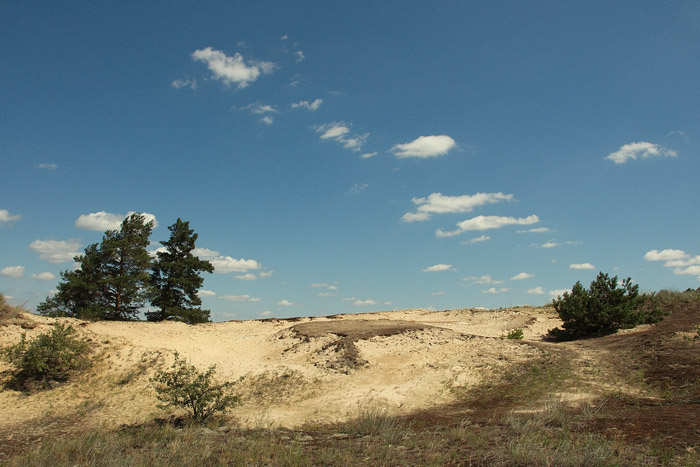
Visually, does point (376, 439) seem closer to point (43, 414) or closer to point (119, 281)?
point (43, 414)

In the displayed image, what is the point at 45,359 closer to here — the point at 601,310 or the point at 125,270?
the point at 125,270

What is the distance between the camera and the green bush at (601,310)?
21.3 metres

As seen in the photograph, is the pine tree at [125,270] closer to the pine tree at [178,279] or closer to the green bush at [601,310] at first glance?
the pine tree at [178,279]

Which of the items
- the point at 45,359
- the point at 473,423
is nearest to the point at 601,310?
the point at 473,423

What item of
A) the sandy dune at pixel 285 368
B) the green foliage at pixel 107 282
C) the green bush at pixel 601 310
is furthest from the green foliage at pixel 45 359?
the green bush at pixel 601 310

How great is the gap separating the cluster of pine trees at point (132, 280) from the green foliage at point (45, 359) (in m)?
8.30

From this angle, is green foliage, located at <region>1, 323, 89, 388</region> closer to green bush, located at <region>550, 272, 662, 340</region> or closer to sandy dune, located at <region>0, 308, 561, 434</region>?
sandy dune, located at <region>0, 308, 561, 434</region>

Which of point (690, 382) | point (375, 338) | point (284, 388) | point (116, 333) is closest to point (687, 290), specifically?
point (690, 382)

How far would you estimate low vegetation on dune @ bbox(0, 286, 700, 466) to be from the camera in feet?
23.5

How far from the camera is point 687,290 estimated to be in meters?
28.4

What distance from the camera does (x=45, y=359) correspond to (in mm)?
15156

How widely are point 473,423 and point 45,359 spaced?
14.9 m

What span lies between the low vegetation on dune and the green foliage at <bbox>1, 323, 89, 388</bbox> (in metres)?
0.07

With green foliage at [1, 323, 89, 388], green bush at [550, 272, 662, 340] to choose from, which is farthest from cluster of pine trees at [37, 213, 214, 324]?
green bush at [550, 272, 662, 340]
